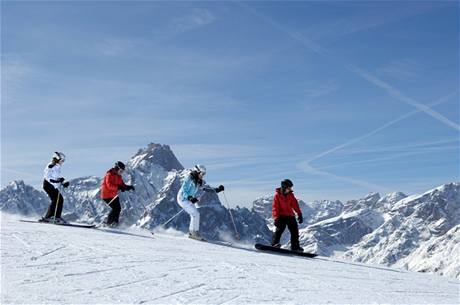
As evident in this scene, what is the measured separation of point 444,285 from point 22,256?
10197 mm

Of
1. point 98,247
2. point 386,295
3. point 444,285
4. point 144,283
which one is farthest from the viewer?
point 444,285

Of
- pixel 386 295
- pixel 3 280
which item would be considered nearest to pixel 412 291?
pixel 386 295

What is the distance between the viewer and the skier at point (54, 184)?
1847 cm

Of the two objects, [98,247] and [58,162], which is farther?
[58,162]

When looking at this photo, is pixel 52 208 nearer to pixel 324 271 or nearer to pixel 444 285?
pixel 324 271

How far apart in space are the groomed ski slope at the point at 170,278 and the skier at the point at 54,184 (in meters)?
4.92

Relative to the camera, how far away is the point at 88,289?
771cm

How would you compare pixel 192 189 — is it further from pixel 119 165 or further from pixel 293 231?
pixel 293 231

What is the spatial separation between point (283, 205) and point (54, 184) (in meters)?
8.75

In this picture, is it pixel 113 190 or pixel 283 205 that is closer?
pixel 283 205

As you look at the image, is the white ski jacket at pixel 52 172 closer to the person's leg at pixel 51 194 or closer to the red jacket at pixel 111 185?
the person's leg at pixel 51 194

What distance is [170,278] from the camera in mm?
9055

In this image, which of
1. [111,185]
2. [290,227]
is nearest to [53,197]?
[111,185]

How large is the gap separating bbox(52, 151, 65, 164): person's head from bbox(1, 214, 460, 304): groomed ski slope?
4.90 metres
